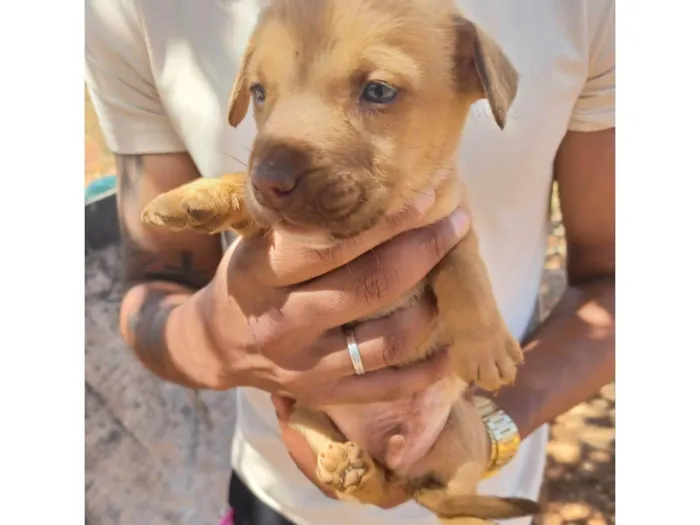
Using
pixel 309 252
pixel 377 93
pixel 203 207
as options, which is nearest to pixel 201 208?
pixel 203 207

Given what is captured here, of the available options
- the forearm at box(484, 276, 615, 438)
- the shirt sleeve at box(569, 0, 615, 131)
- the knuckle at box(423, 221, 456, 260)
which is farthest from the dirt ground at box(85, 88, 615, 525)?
the knuckle at box(423, 221, 456, 260)

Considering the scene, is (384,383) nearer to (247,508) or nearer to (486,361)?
(486,361)

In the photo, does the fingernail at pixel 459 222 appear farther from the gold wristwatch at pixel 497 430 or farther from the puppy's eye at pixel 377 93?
the gold wristwatch at pixel 497 430
